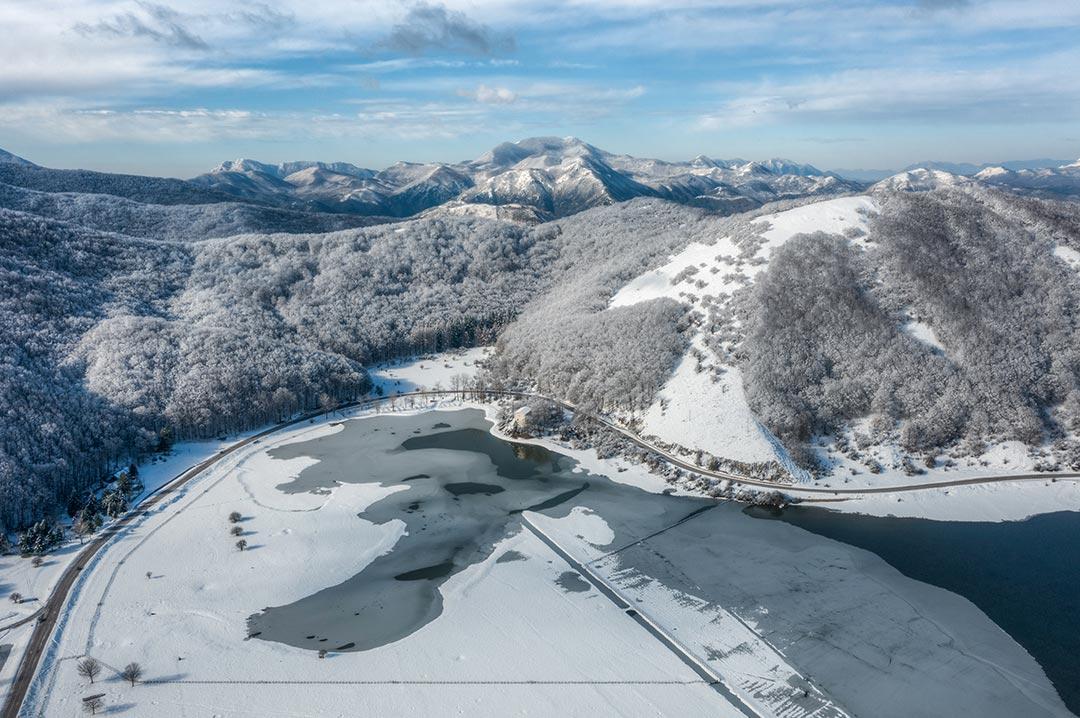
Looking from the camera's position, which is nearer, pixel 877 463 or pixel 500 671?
pixel 500 671

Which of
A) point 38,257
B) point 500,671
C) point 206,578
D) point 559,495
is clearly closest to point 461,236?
point 38,257

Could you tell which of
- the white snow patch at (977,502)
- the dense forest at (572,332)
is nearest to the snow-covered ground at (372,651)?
the white snow patch at (977,502)

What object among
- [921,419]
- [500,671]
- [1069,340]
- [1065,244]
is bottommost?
[500,671]

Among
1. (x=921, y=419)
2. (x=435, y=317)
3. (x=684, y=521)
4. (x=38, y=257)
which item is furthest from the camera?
(x=435, y=317)

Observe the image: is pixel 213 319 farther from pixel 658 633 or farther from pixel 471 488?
pixel 658 633

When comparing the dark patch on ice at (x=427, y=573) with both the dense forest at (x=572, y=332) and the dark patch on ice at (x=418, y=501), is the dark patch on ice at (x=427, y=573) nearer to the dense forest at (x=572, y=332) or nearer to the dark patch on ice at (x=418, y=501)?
the dark patch on ice at (x=418, y=501)

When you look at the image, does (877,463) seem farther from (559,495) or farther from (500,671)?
(500,671)

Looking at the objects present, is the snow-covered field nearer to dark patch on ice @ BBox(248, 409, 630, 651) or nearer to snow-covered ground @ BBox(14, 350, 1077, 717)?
dark patch on ice @ BBox(248, 409, 630, 651)
